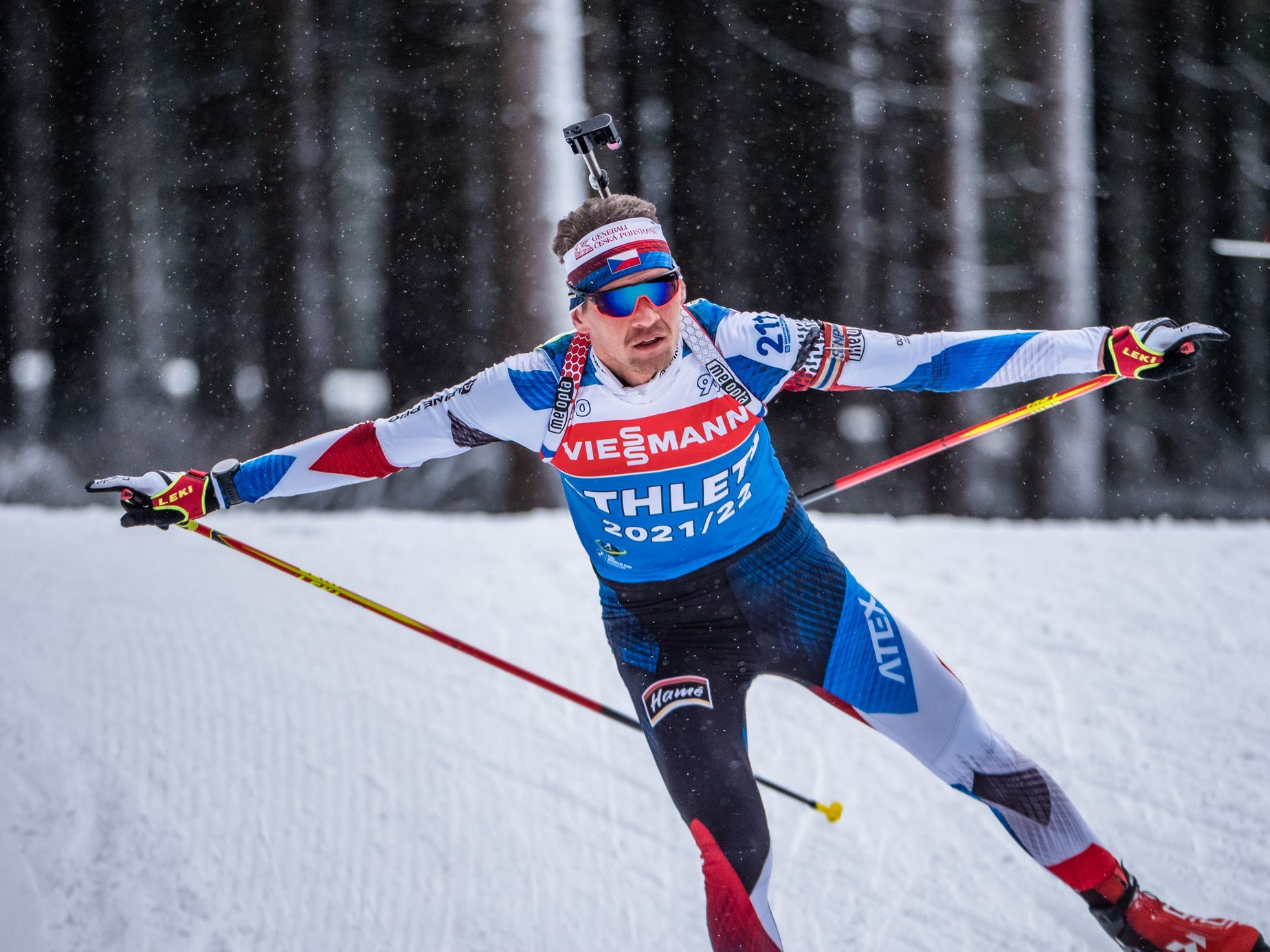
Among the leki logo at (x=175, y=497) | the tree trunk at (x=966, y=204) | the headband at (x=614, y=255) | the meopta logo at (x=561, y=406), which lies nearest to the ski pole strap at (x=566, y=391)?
the meopta logo at (x=561, y=406)

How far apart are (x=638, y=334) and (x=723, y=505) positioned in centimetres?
46

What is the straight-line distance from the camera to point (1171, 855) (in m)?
3.05

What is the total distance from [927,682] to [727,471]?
0.70 metres

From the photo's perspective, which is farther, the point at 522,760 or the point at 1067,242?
the point at 1067,242

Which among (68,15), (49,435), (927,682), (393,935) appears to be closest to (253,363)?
(49,435)

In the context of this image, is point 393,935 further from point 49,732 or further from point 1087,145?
point 1087,145

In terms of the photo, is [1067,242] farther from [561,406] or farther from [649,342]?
[561,406]

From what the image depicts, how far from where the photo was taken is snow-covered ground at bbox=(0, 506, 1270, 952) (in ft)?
9.61

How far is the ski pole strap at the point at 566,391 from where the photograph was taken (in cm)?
218

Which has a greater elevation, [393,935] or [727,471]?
[727,471]

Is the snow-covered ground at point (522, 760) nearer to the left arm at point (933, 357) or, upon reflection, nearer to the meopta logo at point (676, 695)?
the meopta logo at point (676, 695)

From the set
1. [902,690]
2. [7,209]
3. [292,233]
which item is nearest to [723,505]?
[902,690]

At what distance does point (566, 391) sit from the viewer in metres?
2.18

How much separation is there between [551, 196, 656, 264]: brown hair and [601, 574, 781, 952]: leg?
897 mm
